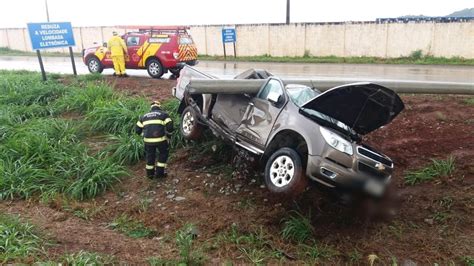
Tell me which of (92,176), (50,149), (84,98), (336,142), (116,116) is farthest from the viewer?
(84,98)

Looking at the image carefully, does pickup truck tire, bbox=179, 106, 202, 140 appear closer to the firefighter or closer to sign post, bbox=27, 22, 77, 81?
the firefighter

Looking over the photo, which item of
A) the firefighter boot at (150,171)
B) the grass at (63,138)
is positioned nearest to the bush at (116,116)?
the grass at (63,138)

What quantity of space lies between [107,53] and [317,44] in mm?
15541

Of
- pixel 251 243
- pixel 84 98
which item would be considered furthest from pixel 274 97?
pixel 84 98

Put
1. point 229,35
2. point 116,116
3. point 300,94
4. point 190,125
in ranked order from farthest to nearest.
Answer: point 229,35 → point 116,116 → point 190,125 → point 300,94

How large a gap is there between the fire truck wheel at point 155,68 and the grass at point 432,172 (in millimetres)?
9356

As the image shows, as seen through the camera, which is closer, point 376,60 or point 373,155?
point 373,155

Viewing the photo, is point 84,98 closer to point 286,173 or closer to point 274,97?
point 274,97

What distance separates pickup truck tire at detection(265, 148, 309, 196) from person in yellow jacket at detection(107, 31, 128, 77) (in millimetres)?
9490

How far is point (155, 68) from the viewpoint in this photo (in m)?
14.4

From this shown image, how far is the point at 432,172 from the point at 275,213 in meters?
2.82

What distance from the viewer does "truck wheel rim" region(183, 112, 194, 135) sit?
26.2 ft

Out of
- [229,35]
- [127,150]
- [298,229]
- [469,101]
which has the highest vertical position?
[229,35]

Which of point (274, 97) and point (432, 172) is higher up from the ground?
point (274, 97)
